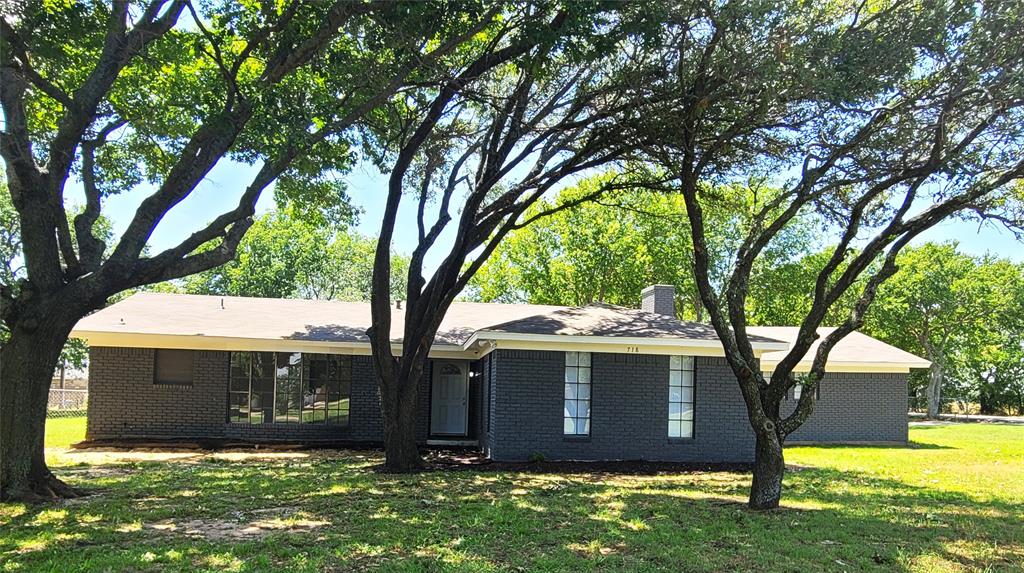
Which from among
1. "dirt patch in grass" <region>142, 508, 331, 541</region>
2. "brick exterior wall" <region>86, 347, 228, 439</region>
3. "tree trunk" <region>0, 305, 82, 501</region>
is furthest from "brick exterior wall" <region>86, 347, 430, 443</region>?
"dirt patch in grass" <region>142, 508, 331, 541</region>

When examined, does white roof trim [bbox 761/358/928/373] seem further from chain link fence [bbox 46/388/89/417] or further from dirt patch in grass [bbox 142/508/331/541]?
chain link fence [bbox 46/388/89/417]

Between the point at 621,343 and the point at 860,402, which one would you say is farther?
the point at 860,402

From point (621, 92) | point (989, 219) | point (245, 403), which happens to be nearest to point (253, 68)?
point (621, 92)

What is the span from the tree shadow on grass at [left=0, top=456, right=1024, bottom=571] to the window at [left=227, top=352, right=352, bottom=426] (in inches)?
185

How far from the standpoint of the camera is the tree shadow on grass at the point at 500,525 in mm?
6398

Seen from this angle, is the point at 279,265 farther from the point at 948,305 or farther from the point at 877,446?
the point at 948,305

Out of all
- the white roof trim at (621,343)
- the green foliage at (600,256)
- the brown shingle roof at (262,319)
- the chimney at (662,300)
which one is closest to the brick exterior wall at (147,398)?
the brown shingle roof at (262,319)

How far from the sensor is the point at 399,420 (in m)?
12.1

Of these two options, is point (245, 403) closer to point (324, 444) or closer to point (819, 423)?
point (324, 444)

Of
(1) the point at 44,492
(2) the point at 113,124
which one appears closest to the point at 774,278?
(2) the point at 113,124

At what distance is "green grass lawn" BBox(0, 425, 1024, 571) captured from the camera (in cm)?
641

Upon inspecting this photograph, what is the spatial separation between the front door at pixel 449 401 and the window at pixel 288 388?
220 cm

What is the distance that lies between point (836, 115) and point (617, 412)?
724 centimetres

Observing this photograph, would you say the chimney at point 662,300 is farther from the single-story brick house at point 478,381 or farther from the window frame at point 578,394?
the window frame at point 578,394
